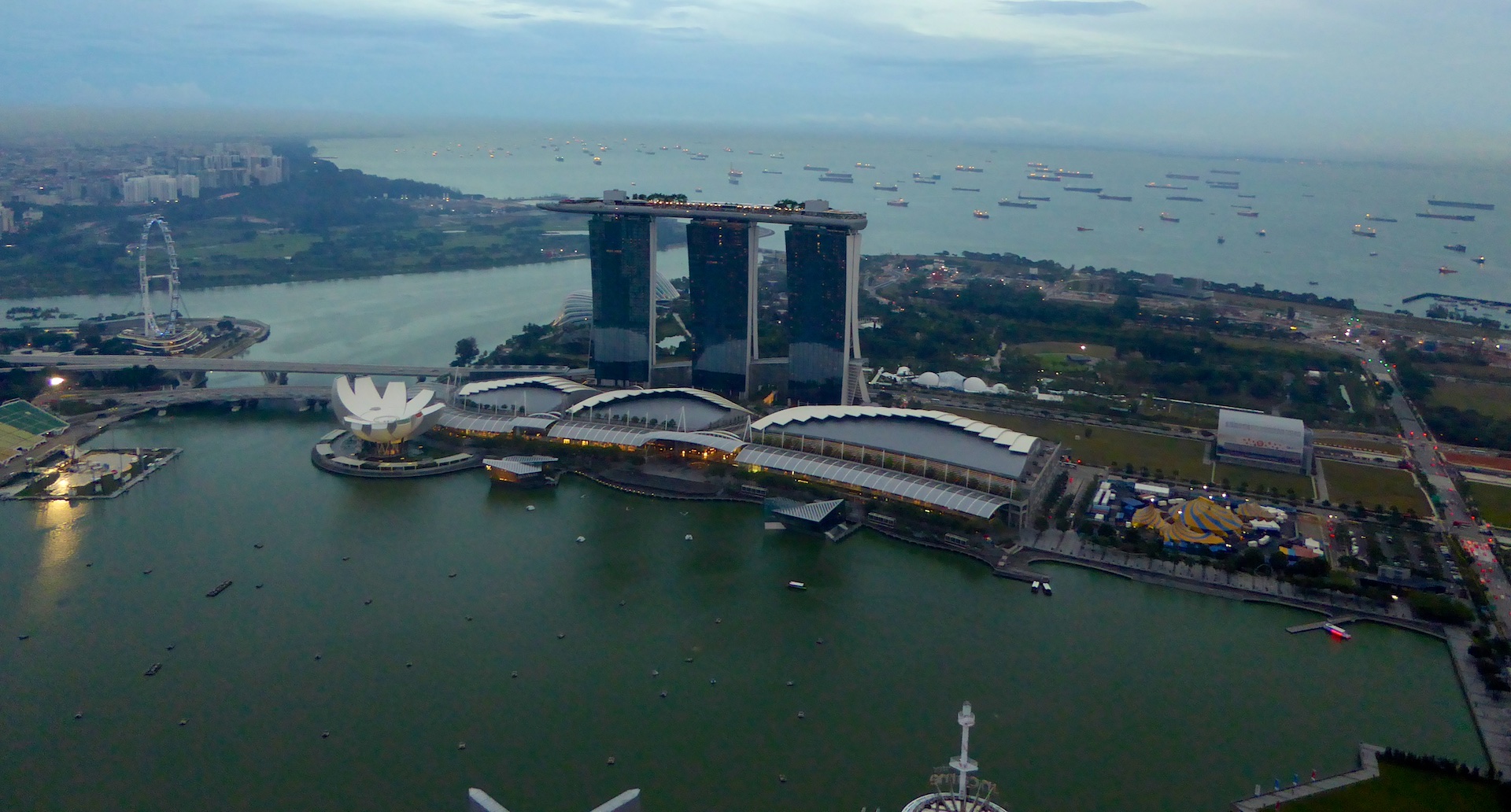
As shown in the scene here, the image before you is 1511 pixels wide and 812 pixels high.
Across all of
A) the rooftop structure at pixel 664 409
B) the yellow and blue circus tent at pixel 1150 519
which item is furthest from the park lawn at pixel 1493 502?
the rooftop structure at pixel 664 409

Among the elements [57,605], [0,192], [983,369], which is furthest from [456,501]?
[0,192]

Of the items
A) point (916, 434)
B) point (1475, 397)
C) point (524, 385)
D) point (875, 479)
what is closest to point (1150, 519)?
point (916, 434)

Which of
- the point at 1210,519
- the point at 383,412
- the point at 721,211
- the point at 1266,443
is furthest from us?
the point at 721,211

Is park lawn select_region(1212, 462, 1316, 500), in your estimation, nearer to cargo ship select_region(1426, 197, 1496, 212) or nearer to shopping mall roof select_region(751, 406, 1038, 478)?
shopping mall roof select_region(751, 406, 1038, 478)

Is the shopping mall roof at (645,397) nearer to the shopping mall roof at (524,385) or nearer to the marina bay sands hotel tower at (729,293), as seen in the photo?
the shopping mall roof at (524,385)

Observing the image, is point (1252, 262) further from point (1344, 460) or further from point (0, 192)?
point (0, 192)

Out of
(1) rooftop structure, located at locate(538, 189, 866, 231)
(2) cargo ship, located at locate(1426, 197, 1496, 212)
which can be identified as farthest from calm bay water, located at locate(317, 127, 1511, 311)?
(1) rooftop structure, located at locate(538, 189, 866, 231)

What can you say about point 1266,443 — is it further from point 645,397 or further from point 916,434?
point 645,397
